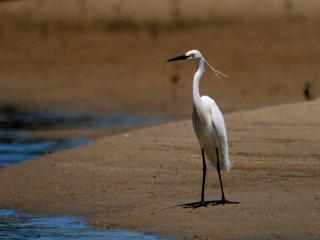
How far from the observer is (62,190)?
1298 cm

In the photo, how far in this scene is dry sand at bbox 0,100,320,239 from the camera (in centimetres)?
1068

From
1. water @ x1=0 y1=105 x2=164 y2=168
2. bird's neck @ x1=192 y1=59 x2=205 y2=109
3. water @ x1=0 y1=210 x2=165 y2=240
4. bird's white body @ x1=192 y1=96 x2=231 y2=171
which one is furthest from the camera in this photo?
water @ x1=0 y1=105 x2=164 y2=168

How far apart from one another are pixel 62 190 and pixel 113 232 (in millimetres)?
2452

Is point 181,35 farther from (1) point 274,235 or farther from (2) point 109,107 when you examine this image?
(1) point 274,235

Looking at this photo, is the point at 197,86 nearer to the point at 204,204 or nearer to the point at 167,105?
the point at 204,204

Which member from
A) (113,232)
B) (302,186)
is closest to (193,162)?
(302,186)

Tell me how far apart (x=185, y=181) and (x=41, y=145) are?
5.71 meters

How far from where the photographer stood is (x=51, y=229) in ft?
35.8

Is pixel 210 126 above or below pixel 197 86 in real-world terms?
below

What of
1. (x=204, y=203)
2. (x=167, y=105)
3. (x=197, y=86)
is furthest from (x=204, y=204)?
(x=167, y=105)

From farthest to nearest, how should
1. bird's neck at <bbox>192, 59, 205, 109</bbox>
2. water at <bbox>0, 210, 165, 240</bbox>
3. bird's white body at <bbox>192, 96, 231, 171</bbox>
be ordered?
bird's white body at <bbox>192, 96, 231, 171</bbox> < bird's neck at <bbox>192, 59, 205, 109</bbox> < water at <bbox>0, 210, 165, 240</bbox>

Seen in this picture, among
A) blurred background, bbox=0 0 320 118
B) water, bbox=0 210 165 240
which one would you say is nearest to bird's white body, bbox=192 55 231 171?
water, bbox=0 210 165 240

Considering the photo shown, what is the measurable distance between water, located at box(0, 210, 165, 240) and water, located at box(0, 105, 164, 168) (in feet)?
14.2

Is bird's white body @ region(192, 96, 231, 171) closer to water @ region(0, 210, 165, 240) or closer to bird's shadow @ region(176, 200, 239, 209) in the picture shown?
bird's shadow @ region(176, 200, 239, 209)
